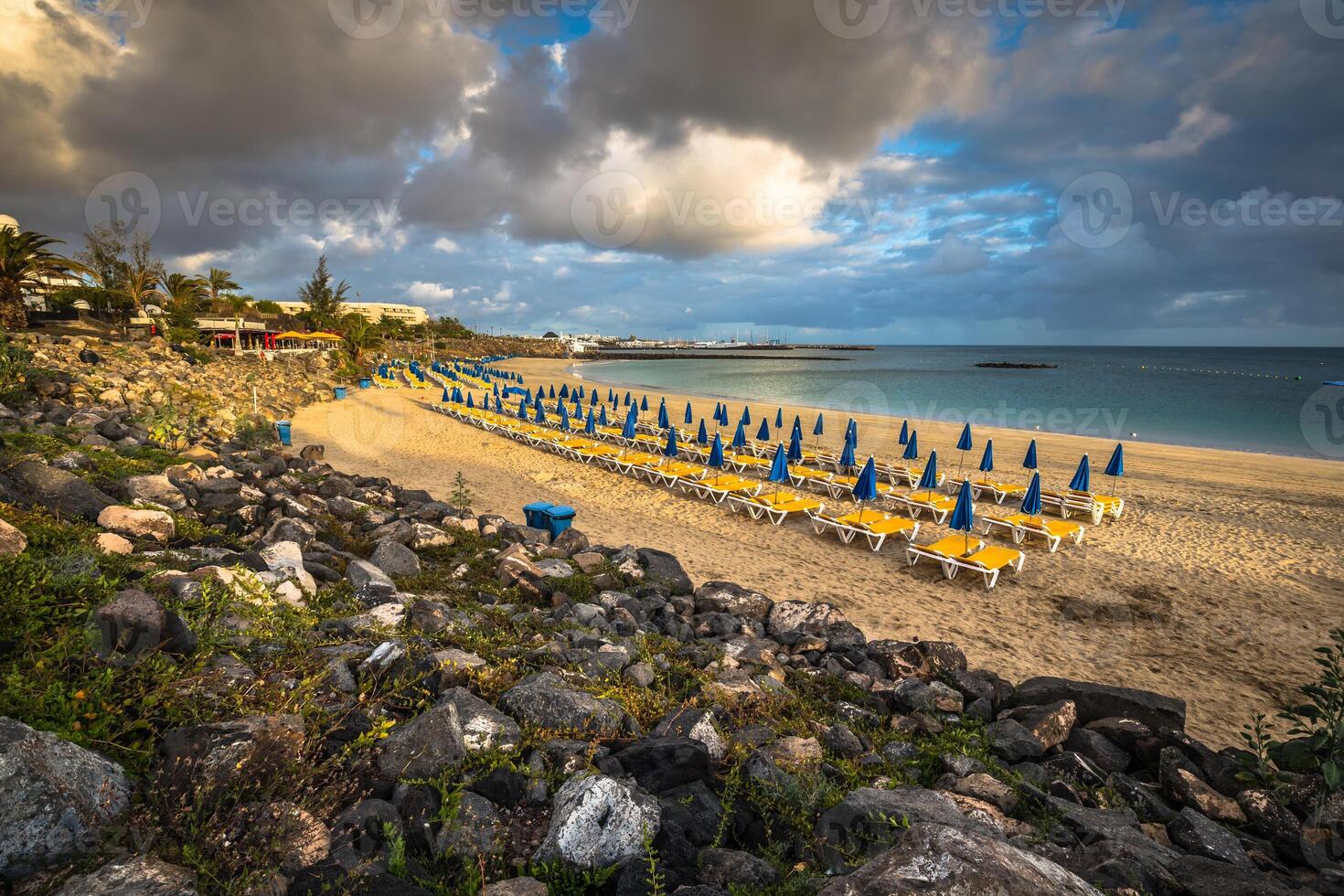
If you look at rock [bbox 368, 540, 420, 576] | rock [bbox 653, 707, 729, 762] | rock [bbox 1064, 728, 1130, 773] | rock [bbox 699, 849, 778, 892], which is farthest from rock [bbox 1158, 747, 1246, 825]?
rock [bbox 368, 540, 420, 576]

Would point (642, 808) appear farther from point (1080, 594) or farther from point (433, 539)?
point (1080, 594)

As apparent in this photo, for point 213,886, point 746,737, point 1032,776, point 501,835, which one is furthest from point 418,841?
point 1032,776

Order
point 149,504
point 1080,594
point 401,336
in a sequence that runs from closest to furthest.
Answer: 1. point 149,504
2. point 1080,594
3. point 401,336

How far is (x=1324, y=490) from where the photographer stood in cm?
1369

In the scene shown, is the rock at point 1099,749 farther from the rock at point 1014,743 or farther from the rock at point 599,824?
the rock at point 599,824

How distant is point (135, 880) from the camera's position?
1.69 meters

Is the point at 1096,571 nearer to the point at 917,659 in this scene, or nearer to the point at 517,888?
the point at 917,659

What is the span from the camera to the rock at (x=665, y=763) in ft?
8.92

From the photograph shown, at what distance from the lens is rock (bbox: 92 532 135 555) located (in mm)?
3746

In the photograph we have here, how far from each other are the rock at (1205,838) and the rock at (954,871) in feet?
6.04

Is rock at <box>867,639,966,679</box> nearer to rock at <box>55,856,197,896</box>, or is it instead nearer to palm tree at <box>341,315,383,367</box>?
rock at <box>55,856,197,896</box>

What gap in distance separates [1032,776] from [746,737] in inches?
70.3

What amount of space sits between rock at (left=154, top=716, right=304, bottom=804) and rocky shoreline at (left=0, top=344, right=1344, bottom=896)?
0.01 m

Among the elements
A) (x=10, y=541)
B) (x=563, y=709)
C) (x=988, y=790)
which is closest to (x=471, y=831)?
(x=563, y=709)
